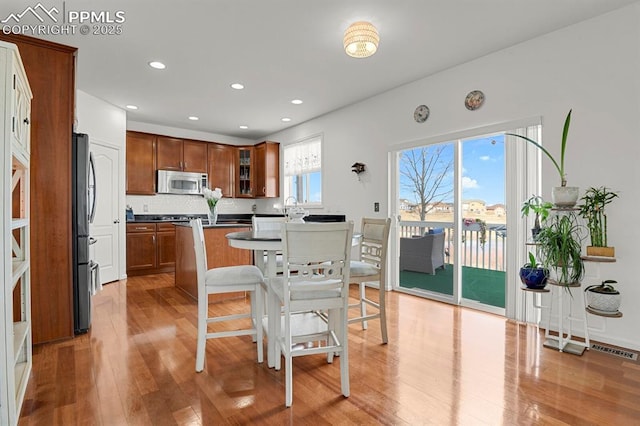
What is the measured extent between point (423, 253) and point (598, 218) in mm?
2038

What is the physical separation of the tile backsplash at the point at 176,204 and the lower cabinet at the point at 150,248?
0.63 meters

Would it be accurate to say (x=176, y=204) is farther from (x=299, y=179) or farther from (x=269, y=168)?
(x=299, y=179)

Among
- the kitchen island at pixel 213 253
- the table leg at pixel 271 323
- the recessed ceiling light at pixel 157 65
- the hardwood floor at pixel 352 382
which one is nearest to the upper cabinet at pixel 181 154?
the kitchen island at pixel 213 253

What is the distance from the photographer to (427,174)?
4145 millimetres

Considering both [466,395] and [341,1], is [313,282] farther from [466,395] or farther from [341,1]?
[341,1]

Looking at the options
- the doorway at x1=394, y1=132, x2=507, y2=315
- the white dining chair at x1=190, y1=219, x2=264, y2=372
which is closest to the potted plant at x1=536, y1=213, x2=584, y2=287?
the doorway at x1=394, y1=132, x2=507, y2=315

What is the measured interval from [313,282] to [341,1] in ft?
6.67

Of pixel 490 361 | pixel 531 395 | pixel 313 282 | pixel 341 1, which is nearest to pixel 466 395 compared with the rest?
pixel 531 395

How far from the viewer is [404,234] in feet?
14.6

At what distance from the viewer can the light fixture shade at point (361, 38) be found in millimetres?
2607

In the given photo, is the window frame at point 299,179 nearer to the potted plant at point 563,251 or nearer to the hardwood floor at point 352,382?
the hardwood floor at point 352,382

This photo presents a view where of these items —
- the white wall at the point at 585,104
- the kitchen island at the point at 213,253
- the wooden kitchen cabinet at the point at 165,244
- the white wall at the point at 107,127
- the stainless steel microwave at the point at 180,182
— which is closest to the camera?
the white wall at the point at 585,104

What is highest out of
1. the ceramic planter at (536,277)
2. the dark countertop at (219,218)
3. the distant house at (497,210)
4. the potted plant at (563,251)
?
the distant house at (497,210)

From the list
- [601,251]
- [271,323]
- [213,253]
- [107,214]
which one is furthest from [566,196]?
[107,214]
